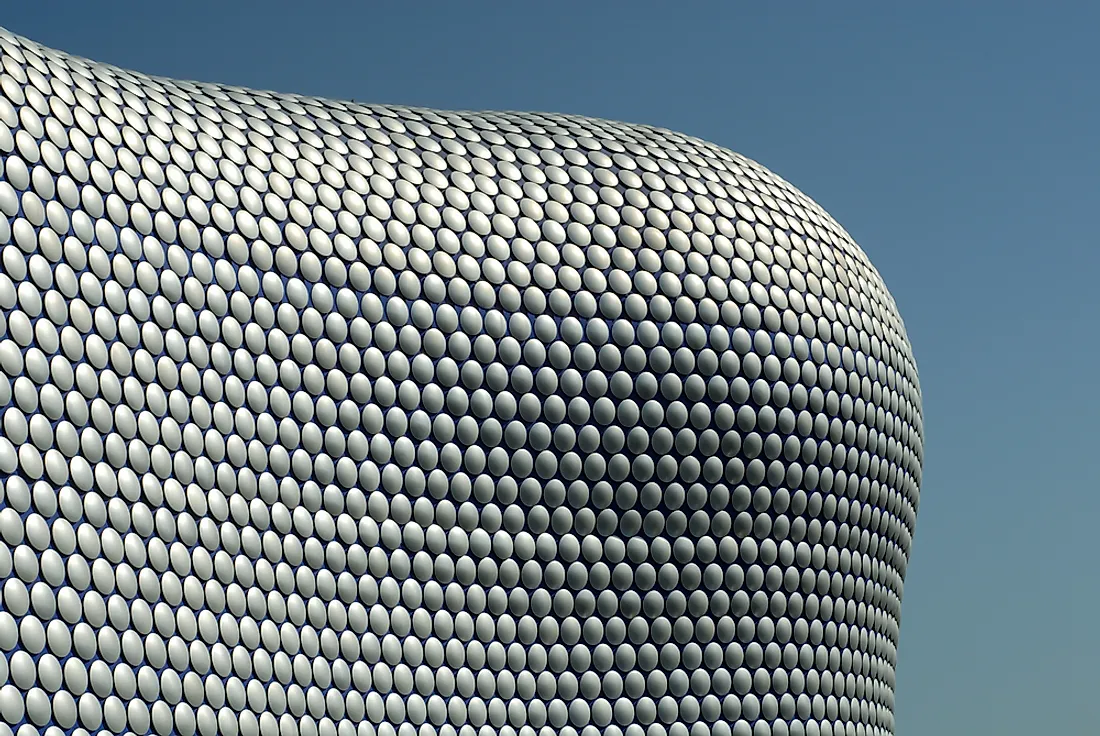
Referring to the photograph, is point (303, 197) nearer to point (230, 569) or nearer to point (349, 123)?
point (349, 123)

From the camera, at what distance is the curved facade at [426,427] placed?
21781 mm

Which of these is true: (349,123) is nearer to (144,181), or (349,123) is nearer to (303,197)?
(303,197)

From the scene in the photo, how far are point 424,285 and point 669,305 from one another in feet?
15.3

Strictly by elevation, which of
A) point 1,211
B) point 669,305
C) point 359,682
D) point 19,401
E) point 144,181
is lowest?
point 359,682

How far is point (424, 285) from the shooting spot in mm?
26766

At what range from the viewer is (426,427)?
2636 centimetres

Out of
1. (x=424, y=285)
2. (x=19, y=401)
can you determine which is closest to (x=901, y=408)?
(x=424, y=285)

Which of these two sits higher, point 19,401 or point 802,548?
point 802,548

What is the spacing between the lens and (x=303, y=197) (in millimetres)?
25891

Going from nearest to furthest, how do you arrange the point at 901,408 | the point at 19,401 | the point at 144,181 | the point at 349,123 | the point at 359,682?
1. the point at 19,401
2. the point at 144,181
3. the point at 359,682
4. the point at 349,123
5. the point at 901,408

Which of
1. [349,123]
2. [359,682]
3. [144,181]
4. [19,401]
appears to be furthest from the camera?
[349,123]

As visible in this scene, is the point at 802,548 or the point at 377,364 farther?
the point at 802,548

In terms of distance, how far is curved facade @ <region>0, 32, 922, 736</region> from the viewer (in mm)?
21781

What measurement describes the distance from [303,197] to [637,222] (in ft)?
21.5
